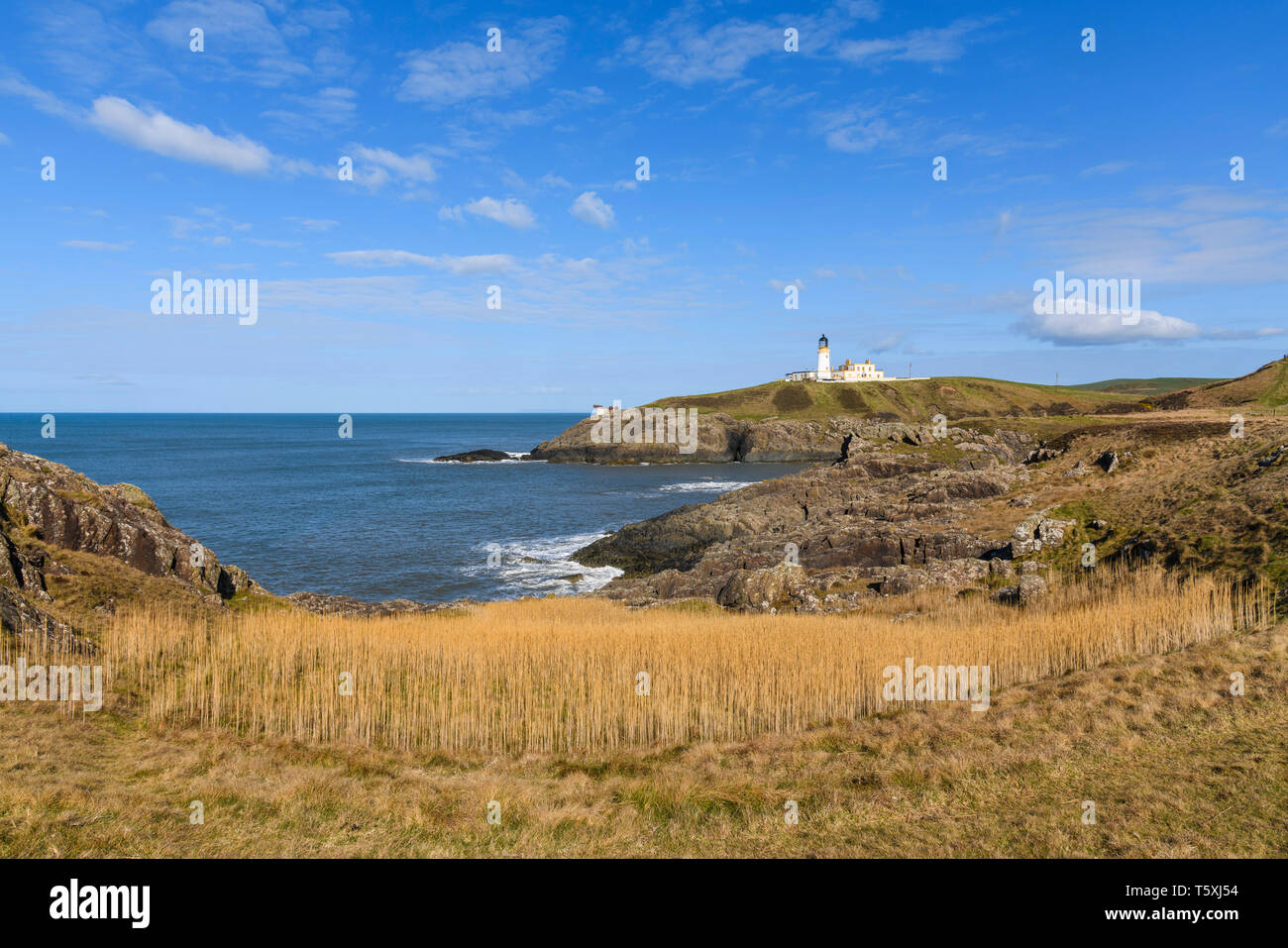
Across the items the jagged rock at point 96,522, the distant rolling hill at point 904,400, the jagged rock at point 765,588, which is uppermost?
the distant rolling hill at point 904,400

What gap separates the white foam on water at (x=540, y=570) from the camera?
132 ft

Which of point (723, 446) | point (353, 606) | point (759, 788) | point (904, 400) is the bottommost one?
point (353, 606)

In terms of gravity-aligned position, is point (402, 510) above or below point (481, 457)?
below

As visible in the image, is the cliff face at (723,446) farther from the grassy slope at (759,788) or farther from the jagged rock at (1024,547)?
the grassy slope at (759,788)

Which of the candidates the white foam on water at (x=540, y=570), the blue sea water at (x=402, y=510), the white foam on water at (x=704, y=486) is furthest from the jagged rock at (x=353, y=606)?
the white foam on water at (x=704, y=486)

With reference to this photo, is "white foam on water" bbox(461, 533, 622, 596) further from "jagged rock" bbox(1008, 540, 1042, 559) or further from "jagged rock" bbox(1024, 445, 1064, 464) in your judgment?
"jagged rock" bbox(1024, 445, 1064, 464)

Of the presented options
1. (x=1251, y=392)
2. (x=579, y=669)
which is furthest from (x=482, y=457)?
(x=579, y=669)

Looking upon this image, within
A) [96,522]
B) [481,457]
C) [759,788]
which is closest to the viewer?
[759,788]

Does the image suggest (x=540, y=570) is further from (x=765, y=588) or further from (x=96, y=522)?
(x=96, y=522)

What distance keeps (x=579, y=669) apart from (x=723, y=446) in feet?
383

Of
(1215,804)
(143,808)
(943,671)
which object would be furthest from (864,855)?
(143,808)

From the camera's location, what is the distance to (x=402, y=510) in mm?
68062

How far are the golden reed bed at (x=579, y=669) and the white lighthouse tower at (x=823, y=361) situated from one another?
178512 mm

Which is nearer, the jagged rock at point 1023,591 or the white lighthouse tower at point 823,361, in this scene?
the jagged rock at point 1023,591
